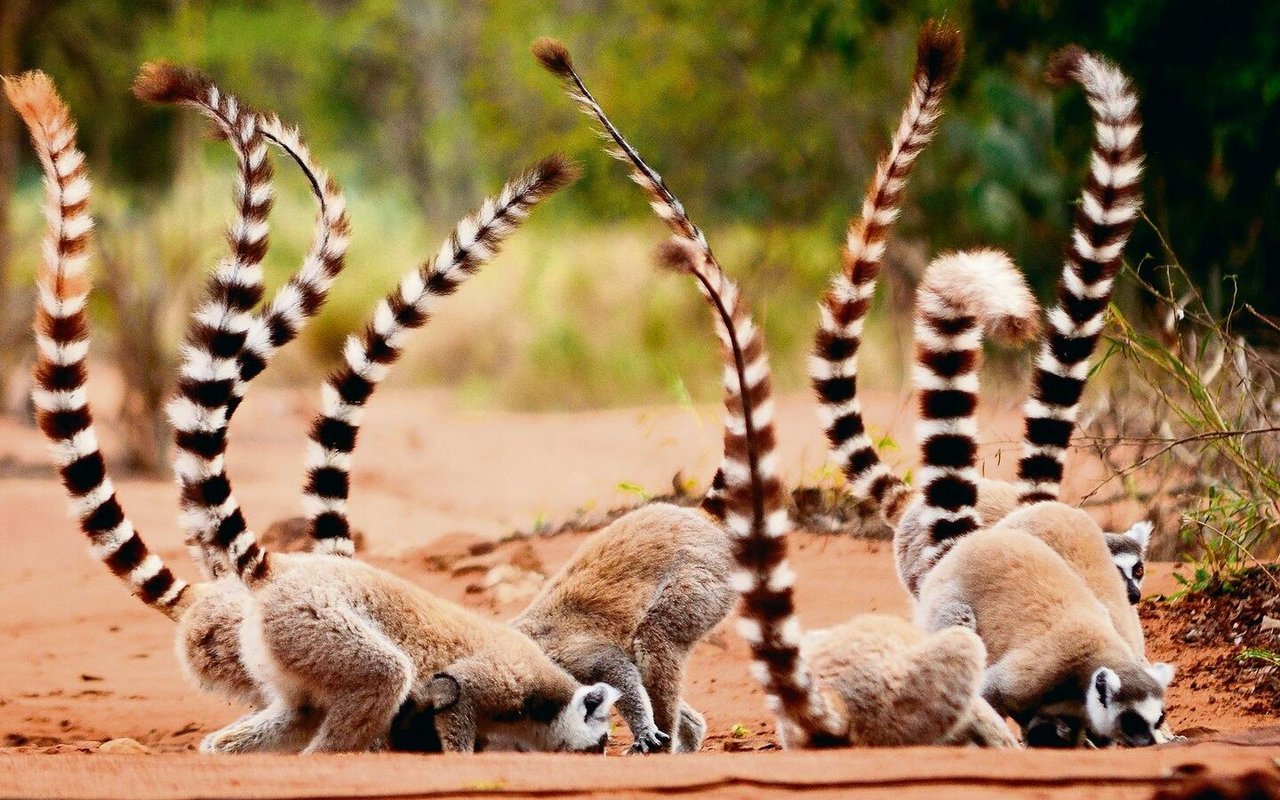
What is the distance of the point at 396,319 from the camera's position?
15.6ft

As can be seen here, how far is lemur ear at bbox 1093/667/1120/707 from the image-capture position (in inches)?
150

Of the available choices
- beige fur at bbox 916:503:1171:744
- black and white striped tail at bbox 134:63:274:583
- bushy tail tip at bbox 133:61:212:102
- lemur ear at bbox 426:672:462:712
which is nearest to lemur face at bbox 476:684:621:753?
lemur ear at bbox 426:672:462:712

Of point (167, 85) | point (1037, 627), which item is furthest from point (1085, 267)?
point (167, 85)

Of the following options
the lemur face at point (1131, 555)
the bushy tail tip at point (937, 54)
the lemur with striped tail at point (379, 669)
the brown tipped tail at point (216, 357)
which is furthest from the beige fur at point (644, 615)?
the bushy tail tip at point (937, 54)

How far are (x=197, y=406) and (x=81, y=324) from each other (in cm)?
44

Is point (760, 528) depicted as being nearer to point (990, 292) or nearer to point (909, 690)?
point (909, 690)

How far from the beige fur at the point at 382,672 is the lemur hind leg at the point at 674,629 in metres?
0.33

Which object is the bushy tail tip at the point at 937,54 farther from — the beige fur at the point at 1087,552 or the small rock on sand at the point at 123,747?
the small rock on sand at the point at 123,747

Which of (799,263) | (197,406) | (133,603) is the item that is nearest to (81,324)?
(197,406)

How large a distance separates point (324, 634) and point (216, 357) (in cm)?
91

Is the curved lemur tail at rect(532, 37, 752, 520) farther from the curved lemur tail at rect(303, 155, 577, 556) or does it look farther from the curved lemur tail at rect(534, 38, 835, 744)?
the curved lemur tail at rect(534, 38, 835, 744)

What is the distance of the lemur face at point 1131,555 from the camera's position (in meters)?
4.85

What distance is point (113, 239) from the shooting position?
12008 mm

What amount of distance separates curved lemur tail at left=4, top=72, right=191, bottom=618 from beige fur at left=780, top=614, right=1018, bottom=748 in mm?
2195
